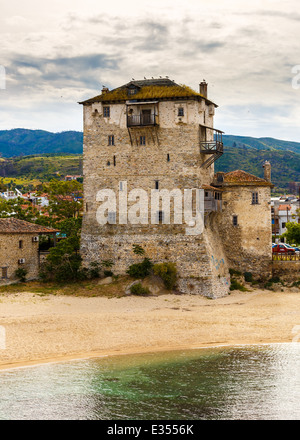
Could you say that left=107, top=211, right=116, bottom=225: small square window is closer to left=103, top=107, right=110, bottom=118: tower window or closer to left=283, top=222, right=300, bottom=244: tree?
left=103, top=107, right=110, bottom=118: tower window

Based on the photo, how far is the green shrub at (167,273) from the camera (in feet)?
127

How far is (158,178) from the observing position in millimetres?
40469

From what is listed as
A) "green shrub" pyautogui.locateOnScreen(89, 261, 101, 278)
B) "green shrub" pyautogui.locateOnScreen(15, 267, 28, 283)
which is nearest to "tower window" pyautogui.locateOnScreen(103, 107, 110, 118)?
"green shrub" pyautogui.locateOnScreen(89, 261, 101, 278)

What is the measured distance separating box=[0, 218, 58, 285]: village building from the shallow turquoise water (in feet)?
47.3

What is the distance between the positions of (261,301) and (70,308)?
1355cm

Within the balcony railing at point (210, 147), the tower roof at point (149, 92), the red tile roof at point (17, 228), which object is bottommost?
the red tile roof at point (17, 228)

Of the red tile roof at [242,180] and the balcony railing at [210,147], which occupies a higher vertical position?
the balcony railing at [210,147]

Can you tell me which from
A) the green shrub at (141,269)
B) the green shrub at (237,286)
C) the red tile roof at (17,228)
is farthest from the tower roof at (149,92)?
the green shrub at (237,286)

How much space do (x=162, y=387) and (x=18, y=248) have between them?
1975 cm

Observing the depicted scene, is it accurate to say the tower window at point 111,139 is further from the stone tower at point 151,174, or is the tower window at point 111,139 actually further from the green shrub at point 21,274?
the green shrub at point 21,274

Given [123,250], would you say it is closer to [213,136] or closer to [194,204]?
[194,204]

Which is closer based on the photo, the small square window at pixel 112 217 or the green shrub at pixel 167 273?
the green shrub at pixel 167 273

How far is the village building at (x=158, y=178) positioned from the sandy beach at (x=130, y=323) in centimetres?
364

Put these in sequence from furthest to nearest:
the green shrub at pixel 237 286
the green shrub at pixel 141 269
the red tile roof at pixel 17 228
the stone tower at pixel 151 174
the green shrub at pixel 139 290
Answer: the green shrub at pixel 237 286 < the stone tower at pixel 151 174 < the green shrub at pixel 141 269 < the red tile roof at pixel 17 228 < the green shrub at pixel 139 290
